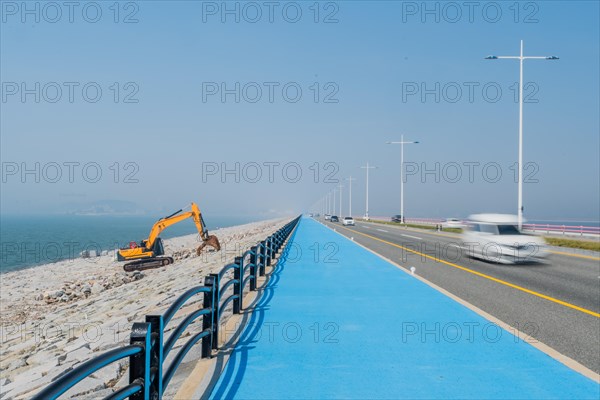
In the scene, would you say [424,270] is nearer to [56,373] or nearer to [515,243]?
[515,243]

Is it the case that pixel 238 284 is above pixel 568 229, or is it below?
above

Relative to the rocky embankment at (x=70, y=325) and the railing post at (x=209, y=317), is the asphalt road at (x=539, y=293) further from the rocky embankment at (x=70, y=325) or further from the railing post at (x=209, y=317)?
the rocky embankment at (x=70, y=325)

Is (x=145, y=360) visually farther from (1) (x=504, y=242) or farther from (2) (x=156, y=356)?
(1) (x=504, y=242)

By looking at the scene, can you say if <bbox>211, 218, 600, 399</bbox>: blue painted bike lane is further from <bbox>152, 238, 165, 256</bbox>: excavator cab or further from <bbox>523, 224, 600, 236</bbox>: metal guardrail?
<bbox>523, 224, 600, 236</bbox>: metal guardrail

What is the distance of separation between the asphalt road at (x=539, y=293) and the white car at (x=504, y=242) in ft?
1.17

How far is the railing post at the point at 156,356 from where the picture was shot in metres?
4.29

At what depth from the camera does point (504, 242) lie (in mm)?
19859

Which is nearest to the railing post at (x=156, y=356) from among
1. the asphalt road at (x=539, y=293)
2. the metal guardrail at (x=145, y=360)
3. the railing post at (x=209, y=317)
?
the metal guardrail at (x=145, y=360)

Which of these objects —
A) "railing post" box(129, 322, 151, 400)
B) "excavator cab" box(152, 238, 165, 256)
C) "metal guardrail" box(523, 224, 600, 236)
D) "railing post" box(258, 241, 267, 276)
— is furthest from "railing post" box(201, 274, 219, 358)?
"metal guardrail" box(523, 224, 600, 236)

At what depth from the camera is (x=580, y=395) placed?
18.3ft

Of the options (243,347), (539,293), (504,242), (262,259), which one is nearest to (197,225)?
(262,259)

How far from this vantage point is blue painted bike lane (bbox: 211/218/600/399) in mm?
5691

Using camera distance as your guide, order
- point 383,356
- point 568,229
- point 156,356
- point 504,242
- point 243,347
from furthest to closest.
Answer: point 568,229, point 504,242, point 243,347, point 383,356, point 156,356

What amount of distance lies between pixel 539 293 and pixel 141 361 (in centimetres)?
1151
